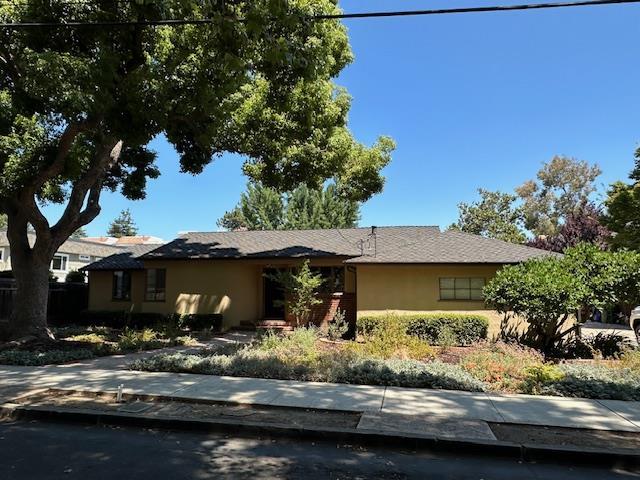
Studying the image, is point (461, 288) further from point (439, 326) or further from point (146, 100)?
point (146, 100)

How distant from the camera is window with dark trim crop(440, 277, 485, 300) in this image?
16500 mm

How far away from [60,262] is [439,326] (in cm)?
3495

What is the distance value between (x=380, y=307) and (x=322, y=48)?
831 centimetres

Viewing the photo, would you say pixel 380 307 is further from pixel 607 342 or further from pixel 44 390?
pixel 44 390

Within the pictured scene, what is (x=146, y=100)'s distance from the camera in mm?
10242

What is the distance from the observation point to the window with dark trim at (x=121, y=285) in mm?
22328

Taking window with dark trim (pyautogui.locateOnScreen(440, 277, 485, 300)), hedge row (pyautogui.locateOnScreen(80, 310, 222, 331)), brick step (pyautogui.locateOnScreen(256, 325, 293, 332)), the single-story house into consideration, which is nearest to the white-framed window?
the single-story house

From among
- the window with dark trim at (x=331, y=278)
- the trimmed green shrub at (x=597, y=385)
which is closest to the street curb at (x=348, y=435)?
the trimmed green shrub at (x=597, y=385)

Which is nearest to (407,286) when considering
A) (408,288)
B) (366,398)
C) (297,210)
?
(408,288)

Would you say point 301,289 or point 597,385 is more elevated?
point 301,289

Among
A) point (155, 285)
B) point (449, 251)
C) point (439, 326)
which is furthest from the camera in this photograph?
point (155, 285)

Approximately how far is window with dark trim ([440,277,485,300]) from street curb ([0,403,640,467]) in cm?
1120

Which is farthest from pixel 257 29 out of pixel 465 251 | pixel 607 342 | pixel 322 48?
pixel 465 251

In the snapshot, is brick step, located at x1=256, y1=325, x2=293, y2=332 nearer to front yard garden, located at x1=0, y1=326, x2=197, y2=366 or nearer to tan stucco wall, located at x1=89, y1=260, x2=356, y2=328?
tan stucco wall, located at x1=89, y1=260, x2=356, y2=328
